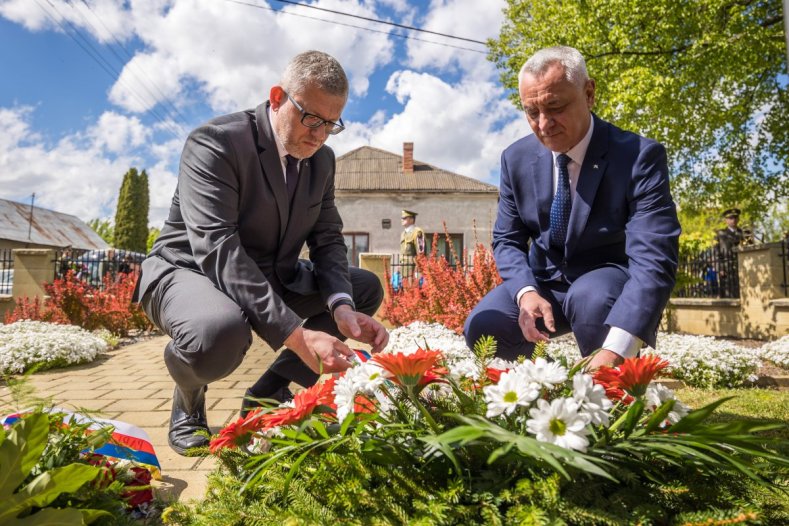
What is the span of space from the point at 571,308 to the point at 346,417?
5.62 ft

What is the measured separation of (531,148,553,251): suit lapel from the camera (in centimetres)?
271

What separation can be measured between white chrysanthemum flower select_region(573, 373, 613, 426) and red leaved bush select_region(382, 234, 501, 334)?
592 centimetres

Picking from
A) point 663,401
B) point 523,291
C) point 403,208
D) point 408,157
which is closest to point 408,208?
point 403,208

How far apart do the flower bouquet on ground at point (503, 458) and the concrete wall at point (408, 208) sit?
25.3 m

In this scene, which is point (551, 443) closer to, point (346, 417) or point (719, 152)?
point (346, 417)

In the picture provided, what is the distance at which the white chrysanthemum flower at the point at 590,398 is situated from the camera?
933 mm

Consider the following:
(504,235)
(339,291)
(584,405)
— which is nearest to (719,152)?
(504,235)

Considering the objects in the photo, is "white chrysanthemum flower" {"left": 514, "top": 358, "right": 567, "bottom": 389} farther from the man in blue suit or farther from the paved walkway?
the paved walkway

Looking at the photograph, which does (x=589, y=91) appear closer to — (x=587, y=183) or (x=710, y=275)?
(x=587, y=183)

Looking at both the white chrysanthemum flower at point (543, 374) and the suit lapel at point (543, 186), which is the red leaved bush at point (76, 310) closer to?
the suit lapel at point (543, 186)

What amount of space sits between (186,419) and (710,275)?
1130 cm

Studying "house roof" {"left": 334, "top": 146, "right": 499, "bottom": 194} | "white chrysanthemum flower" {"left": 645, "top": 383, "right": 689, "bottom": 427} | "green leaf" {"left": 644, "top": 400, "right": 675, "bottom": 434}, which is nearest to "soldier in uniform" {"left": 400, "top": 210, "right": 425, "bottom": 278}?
"white chrysanthemum flower" {"left": 645, "top": 383, "right": 689, "bottom": 427}

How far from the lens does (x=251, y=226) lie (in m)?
2.59

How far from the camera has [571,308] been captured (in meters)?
2.45
